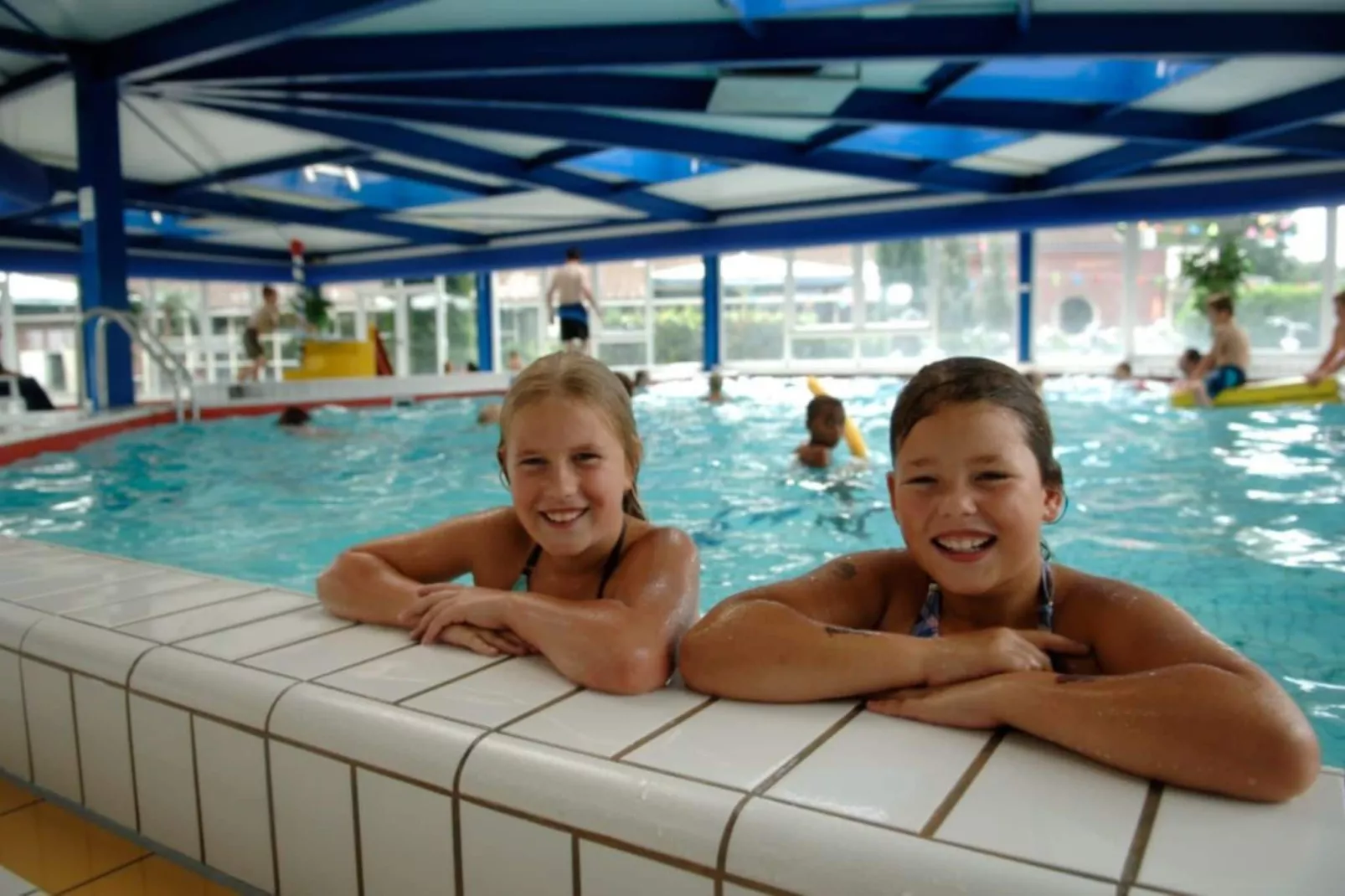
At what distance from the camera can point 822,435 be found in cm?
599

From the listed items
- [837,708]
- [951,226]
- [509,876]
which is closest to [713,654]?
[837,708]

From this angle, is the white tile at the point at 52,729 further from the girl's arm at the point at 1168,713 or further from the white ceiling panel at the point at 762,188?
the white ceiling panel at the point at 762,188

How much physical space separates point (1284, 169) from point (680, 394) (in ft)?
25.4

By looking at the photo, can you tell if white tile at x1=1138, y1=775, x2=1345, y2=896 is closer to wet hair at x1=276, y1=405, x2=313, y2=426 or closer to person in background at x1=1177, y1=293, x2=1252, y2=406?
wet hair at x1=276, y1=405, x2=313, y2=426

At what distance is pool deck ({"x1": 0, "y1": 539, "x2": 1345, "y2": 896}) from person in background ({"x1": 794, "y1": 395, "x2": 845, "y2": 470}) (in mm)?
4447

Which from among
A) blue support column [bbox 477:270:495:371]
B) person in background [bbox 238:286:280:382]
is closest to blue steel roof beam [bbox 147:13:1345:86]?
person in background [bbox 238:286:280:382]

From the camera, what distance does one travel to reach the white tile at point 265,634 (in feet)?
5.15

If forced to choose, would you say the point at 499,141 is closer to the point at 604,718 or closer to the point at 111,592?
the point at 111,592

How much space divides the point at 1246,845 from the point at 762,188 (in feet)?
42.1

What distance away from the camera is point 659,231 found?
1549 cm

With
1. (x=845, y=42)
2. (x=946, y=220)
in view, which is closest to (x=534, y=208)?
(x=946, y=220)

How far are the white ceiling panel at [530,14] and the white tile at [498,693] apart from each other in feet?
17.0

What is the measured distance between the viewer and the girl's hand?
1.24 meters

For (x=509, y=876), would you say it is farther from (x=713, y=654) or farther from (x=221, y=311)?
(x=221, y=311)
